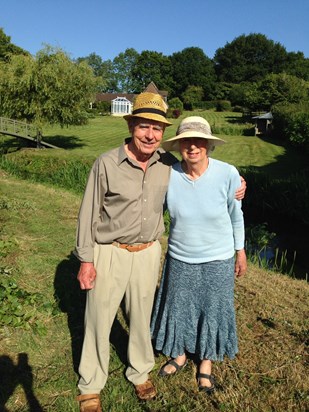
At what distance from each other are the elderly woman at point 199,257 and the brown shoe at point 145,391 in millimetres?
235

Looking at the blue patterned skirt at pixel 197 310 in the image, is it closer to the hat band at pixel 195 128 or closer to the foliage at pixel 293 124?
the hat band at pixel 195 128

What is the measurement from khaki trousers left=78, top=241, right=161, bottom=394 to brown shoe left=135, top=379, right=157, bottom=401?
12.0 inches

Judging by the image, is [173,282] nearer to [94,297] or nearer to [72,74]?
[94,297]

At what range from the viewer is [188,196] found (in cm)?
263

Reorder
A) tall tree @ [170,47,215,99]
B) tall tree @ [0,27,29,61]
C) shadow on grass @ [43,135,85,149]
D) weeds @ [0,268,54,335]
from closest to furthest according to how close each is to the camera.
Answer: weeds @ [0,268,54,335], shadow on grass @ [43,135,85,149], tall tree @ [0,27,29,61], tall tree @ [170,47,215,99]

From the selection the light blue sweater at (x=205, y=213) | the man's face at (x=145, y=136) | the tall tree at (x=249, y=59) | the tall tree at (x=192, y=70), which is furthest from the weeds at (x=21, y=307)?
the tall tree at (x=249, y=59)

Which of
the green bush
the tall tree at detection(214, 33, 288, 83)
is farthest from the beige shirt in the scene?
the tall tree at detection(214, 33, 288, 83)

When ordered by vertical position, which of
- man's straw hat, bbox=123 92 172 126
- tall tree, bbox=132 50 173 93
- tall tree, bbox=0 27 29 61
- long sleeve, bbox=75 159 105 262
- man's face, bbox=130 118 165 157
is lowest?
long sleeve, bbox=75 159 105 262

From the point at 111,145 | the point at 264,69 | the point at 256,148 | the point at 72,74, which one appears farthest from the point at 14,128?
the point at 264,69

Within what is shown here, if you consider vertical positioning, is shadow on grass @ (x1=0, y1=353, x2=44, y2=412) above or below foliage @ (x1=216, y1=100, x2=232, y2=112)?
below

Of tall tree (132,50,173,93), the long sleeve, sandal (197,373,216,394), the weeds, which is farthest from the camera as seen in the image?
tall tree (132,50,173,93)

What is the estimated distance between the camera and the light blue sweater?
261cm

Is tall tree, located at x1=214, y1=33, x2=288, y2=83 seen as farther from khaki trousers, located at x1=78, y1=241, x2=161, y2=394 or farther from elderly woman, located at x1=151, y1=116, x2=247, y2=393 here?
khaki trousers, located at x1=78, y1=241, x2=161, y2=394

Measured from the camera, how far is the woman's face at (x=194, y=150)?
2.56 meters
